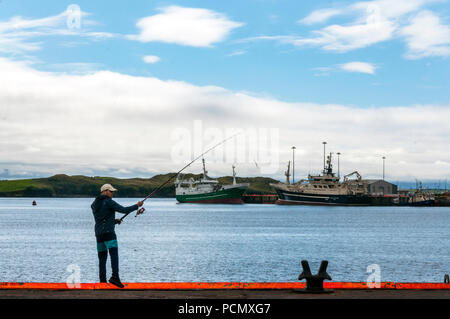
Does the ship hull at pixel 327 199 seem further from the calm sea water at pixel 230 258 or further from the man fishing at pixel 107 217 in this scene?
the man fishing at pixel 107 217

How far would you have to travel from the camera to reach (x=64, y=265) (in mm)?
40344

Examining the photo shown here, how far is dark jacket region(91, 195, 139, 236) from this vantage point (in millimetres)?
10680

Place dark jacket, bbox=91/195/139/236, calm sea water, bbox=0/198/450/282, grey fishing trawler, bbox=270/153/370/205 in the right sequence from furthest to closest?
grey fishing trawler, bbox=270/153/370/205
calm sea water, bbox=0/198/450/282
dark jacket, bbox=91/195/139/236

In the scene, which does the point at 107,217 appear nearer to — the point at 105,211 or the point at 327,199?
the point at 105,211

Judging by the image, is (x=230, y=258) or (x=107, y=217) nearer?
(x=107, y=217)

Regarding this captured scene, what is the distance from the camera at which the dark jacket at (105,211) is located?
35.0ft

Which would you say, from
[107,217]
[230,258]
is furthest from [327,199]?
[107,217]

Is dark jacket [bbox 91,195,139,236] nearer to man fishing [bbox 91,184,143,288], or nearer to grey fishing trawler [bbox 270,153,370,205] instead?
man fishing [bbox 91,184,143,288]

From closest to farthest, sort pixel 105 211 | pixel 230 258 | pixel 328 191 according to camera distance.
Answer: pixel 105 211 < pixel 230 258 < pixel 328 191

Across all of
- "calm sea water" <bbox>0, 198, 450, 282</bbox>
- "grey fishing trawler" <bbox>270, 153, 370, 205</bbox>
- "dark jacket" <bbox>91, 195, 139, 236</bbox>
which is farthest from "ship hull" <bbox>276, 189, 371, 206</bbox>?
"dark jacket" <bbox>91, 195, 139, 236</bbox>

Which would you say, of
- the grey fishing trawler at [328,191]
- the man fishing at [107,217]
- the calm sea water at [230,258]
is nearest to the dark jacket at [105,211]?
the man fishing at [107,217]

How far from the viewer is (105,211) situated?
35.3 feet

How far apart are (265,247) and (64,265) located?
67.6ft

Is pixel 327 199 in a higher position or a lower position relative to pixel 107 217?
lower
